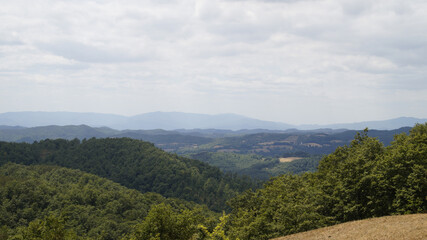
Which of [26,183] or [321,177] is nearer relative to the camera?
[321,177]

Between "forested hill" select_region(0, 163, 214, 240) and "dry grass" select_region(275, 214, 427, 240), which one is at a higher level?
"dry grass" select_region(275, 214, 427, 240)

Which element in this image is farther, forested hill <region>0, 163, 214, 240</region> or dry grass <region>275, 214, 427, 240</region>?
forested hill <region>0, 163, 214, 240</region>

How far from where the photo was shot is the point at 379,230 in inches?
1336

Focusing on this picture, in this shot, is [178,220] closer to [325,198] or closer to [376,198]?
[325,198]

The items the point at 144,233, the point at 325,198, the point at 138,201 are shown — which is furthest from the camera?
the point at 138,201

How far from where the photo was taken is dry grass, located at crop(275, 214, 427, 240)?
3092cm

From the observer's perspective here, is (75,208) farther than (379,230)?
Yes

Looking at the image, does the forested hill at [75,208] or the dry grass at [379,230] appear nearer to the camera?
the dry grass at [379,230]

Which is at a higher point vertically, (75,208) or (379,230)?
(379,230)

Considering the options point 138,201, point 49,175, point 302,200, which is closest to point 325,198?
point 302,200

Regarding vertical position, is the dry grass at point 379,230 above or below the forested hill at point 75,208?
above

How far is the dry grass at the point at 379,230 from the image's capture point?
30922 mm

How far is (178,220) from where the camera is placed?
49906 mm

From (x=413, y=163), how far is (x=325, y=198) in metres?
14.5
